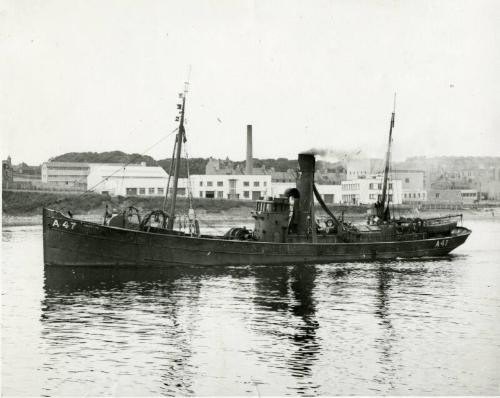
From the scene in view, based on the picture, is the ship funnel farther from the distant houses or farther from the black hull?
the distant houses

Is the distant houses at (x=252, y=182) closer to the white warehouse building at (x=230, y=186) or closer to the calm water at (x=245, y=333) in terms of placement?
the white warehouse building at (x=230, y=186)

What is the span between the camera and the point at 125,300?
28.3m

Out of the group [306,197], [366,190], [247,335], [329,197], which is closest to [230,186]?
[329,197]

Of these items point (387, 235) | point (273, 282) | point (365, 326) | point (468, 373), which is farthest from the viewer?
point (387, 235)

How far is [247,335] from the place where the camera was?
22.6 m

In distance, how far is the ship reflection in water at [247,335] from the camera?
18.0 m

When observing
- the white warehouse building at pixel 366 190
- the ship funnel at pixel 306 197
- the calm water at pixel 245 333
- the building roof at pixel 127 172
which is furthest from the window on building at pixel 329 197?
the calm water at pixel 245 333

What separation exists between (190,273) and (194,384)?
19.1 meters

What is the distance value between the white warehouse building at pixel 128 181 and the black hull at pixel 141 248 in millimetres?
53063

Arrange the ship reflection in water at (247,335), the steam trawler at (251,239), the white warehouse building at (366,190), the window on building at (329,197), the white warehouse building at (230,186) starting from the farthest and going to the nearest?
the window on building at (329,197)
the white warehouse building at (366,190)
the white warehouse building at (230,186)
the steam trawler at (251,239)
the ship reflection in water at (247,335)

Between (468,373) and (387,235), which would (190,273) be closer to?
(387,235)

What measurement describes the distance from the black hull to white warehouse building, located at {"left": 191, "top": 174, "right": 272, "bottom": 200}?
56.2 m

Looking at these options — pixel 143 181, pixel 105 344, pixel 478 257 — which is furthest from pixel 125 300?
pixel 143 181

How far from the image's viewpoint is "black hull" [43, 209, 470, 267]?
3634 cm
